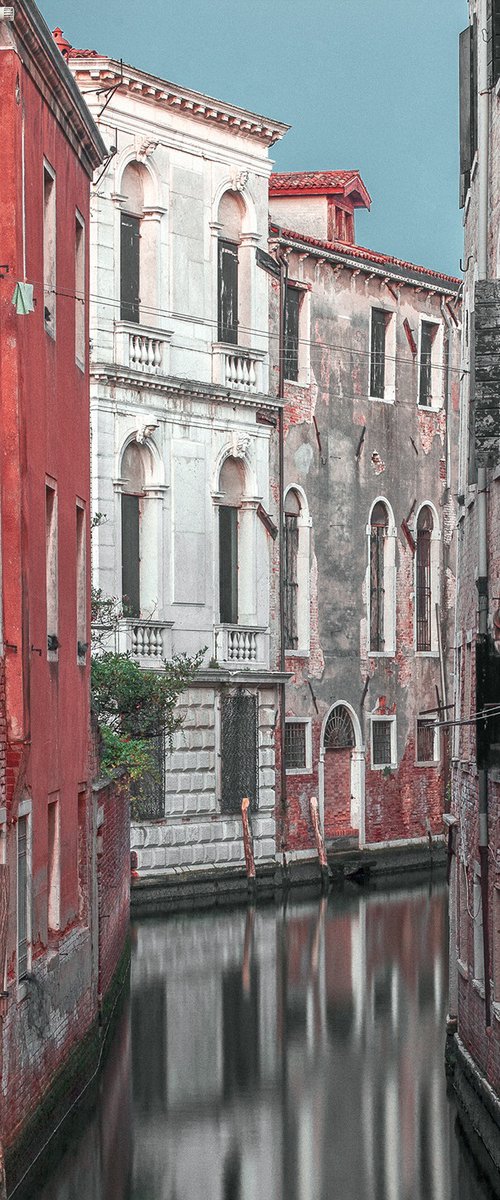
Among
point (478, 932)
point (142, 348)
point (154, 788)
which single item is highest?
point (142, 348)

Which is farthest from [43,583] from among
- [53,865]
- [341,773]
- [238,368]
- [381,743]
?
[381,743]

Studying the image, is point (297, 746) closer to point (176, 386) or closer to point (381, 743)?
point (381, 743)

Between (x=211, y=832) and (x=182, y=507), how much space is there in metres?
5.39

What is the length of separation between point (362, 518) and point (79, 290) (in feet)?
67.3

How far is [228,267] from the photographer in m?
34.1

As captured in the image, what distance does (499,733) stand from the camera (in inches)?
553

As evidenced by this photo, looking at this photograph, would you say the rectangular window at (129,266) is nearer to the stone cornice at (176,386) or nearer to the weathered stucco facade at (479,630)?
the stone cornice at (176,386)

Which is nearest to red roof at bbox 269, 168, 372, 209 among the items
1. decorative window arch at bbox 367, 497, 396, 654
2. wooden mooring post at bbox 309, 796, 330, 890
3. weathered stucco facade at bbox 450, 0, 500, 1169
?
decorative window arch at bbox 367, 497, 396, 654

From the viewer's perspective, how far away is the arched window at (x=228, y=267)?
33812 millimetres

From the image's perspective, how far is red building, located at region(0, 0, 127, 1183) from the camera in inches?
511

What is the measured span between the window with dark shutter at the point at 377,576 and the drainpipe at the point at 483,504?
22149 mm

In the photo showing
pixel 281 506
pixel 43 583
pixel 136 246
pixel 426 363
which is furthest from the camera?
pixel 426 363

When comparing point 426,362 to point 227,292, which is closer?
point 227,292

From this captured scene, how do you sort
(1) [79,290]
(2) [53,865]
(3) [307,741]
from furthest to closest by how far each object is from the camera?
1. (3) [307,741]
2. (1) [79,290]
3. (2) [53,865]
